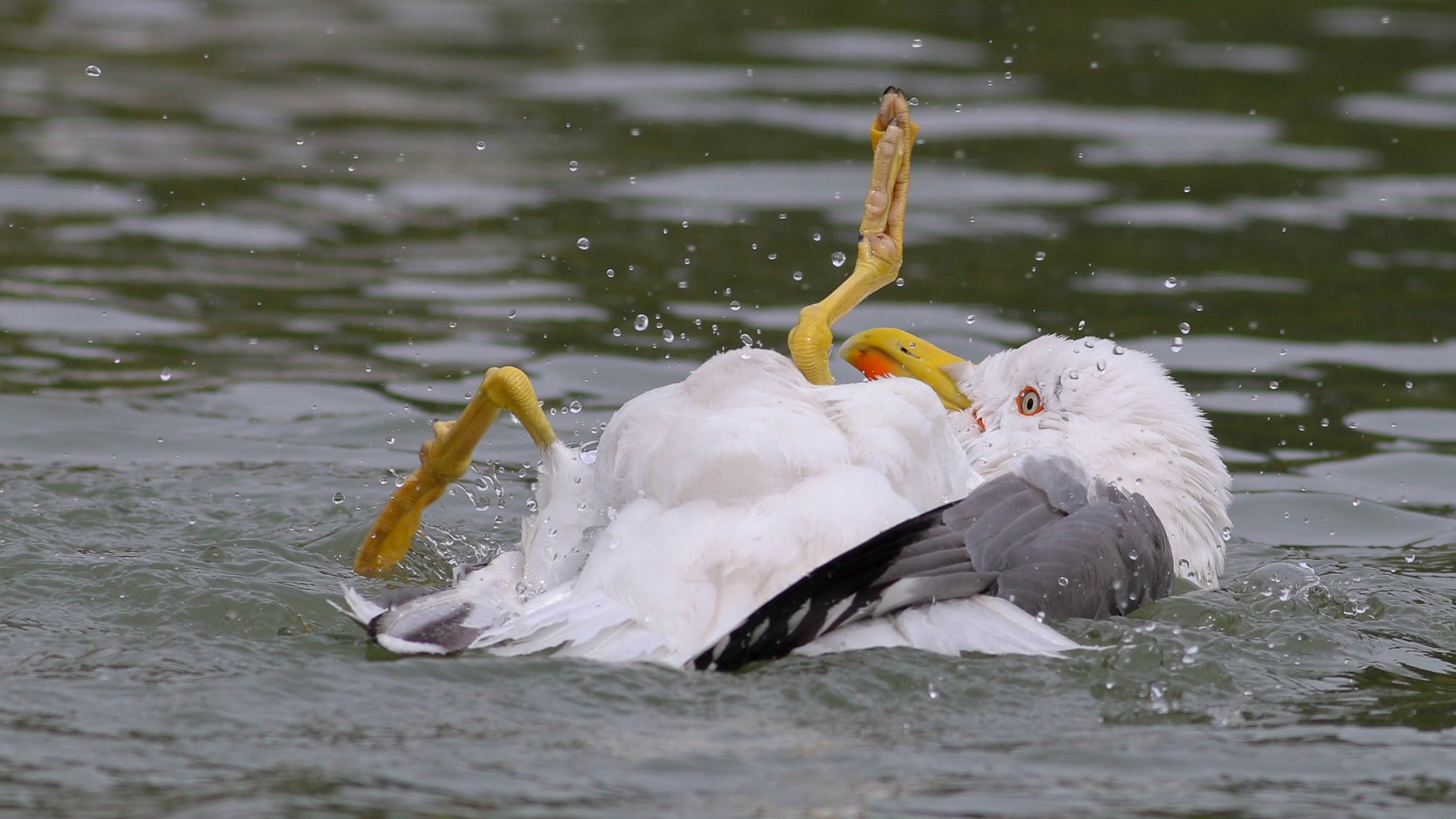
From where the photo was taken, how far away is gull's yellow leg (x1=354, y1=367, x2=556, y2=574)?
196 inches

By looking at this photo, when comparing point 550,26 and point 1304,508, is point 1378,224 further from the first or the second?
point 550,26

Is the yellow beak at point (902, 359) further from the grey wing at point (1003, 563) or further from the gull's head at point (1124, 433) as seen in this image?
the grey wing at point (1003, 563)

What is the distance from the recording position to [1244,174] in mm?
10688

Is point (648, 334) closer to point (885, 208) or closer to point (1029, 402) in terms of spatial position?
point (885, 208)

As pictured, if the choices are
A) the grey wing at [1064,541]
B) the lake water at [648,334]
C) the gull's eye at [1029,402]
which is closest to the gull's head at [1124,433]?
the gull's eye at [1029,402]

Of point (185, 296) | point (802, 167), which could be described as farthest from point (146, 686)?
point (802, 167)

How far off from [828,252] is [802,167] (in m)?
1.55

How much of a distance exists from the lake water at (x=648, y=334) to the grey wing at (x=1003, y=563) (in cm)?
11

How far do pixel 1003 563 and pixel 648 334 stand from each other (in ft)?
13.0

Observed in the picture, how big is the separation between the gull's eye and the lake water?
0.77m

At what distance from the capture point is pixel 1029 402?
5523 mm

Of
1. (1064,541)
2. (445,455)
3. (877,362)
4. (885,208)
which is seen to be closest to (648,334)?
(877,362)

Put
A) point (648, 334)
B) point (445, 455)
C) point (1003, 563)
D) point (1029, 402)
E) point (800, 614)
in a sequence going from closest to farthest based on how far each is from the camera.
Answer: point (800, 614) < point (1003, 563) < point (445, 455) < point (1029, 402) < point (648, 334)

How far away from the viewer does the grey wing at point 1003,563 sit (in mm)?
3982
